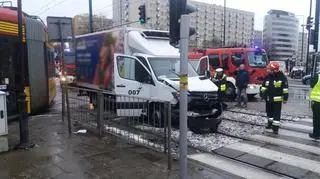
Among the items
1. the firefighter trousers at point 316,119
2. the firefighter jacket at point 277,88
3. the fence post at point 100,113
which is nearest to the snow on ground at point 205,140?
the fence post at point 100,113

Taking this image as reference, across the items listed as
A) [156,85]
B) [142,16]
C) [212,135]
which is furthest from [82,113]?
[142,16]

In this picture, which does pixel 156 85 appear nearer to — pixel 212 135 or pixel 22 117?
pixel 212 135

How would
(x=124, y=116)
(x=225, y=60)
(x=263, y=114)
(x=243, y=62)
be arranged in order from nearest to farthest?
(x=124, y=116)
(x=263, y=114)
(x=243, y=62)
(x=225, y=60)

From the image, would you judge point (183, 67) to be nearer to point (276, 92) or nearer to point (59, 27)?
point (276, 92)

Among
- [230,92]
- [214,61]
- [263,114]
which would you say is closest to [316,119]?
[263,114]

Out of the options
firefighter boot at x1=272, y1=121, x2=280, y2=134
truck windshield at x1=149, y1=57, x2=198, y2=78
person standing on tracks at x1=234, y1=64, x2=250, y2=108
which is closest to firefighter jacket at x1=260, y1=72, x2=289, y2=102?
firefighter boot at x1=272, y1=121, x2=280, y2=134

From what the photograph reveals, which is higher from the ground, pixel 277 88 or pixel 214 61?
pixel 214 61

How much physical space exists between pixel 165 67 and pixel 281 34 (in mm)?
92715

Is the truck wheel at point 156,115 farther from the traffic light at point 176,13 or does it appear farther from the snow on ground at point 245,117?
the snow on ground at point 245,117

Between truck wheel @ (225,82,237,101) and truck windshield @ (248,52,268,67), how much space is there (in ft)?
4.45

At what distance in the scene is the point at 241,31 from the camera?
99875 mm

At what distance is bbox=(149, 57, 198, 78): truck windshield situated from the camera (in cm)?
1069

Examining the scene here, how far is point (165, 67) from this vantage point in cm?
1091

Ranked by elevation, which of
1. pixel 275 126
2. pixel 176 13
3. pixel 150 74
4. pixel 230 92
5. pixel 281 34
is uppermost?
pixel 281 34
